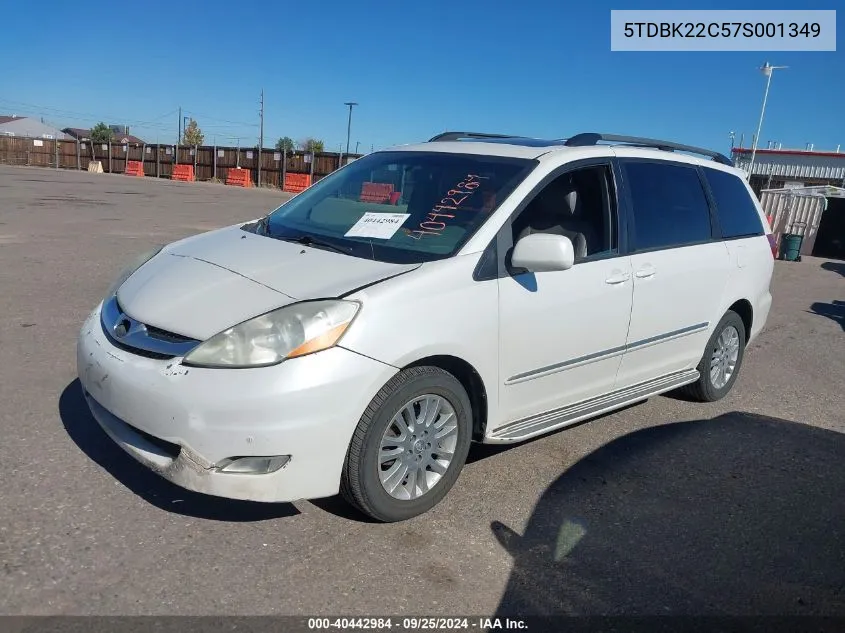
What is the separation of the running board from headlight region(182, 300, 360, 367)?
44.1 inches

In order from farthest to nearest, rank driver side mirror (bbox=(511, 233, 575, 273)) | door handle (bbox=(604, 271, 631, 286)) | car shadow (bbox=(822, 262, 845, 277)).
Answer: car shadow (bbox=(822, 262, 845, 277)), door handle (bbox=(604, 271, 631, 286)), driver side mirror (bbox=(511, 233, 575, 273))

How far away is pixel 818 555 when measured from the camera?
3252 mm

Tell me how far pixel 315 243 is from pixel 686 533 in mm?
2307

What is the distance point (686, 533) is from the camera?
3.36 metres

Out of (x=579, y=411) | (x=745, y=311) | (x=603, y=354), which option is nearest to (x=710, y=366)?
(x=745, y=311)

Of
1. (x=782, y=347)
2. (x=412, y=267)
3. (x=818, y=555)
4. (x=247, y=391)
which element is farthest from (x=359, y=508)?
(x=782, y=347)

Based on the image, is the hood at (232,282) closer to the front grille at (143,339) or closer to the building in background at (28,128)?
the front grille at (143,339)

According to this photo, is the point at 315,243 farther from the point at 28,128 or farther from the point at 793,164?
the point at 28,128

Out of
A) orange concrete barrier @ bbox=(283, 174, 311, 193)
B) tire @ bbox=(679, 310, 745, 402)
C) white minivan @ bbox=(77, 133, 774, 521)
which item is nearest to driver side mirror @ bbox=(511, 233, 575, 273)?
white minivan @ bbox=(77, 133, 774, 521)

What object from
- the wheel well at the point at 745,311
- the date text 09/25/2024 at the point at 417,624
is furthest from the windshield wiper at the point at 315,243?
the wheel well at the point at 745,311

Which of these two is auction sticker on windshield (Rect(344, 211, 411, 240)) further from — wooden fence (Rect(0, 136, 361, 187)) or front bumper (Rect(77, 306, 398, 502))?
wooden fence (Rect(0, 136, 361, 187))

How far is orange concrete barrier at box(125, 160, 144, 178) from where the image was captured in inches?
1789

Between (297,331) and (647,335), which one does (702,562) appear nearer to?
(647,335)

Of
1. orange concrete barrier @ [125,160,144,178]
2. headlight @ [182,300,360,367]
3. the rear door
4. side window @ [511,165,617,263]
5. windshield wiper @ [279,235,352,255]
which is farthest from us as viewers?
orange concrete barrier @ [125,160,144,178]
